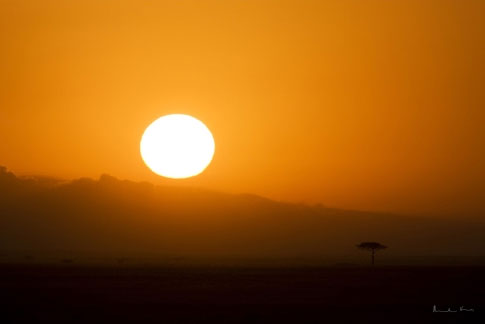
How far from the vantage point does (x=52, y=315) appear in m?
50.4

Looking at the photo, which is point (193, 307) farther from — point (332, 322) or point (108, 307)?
point (332, 322)

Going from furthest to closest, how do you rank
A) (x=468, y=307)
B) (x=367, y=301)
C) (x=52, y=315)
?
(x=367, y=301), (x=468, y=307), (x=52, y=315)

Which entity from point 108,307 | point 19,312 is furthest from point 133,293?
point 19,312

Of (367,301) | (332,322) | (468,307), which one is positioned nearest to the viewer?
(332,322)

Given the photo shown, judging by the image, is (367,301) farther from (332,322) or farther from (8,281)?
(8,281)

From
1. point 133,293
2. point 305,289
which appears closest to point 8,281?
point 133,293

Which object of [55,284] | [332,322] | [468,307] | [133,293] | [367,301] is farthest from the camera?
[55,284]

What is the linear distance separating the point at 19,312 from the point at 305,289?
3329cm

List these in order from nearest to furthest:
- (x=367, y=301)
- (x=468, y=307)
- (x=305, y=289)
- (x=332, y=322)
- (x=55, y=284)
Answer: (x=332, y=322), (x=468, y=307), (x=367, y=301), (x=305, y=289), (x=55, y=284)

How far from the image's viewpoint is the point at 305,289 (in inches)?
3061

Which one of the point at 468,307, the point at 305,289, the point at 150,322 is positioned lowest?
the point at 150,322

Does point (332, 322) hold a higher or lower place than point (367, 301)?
lower

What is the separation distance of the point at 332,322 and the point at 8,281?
50962 mm

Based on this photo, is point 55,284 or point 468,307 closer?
point 468,307
